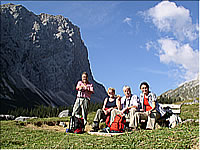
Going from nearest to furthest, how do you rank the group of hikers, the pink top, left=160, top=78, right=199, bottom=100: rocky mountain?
the group of hikers → the pink top → left=160, top=78, right=199, bottom=100: rocky mountain

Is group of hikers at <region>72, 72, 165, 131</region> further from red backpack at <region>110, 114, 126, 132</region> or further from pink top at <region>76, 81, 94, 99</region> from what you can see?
pink top at <region>76, 81, 94, 99</region>

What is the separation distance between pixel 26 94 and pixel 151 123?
146965 millimetres

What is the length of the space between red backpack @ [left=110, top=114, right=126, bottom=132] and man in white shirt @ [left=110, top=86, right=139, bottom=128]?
198mm

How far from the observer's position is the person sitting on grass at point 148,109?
8039 millimetres

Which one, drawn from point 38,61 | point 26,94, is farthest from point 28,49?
point 26,94

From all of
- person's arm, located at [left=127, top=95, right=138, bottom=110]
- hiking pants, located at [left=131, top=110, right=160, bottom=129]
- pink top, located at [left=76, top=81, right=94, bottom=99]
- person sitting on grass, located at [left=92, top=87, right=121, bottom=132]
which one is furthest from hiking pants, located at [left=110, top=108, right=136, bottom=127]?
pink top, located at [left=76, top=81, right=94, bottom=99]

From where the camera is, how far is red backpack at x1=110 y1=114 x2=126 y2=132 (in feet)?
26.9

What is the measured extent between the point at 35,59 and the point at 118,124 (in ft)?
558

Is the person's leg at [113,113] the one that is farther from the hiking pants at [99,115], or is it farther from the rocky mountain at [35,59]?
the rocky mountain at [35,59]

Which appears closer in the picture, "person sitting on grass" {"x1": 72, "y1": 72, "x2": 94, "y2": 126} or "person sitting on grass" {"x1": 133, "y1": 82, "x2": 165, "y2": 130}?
"person sitting on grass" {"x1": 133, "y1": 82, "x2": 165, "y2": 130}

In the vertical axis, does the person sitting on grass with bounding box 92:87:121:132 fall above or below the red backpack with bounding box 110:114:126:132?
above

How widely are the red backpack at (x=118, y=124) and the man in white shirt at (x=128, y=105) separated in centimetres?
20

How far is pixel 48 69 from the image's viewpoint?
17412 cm

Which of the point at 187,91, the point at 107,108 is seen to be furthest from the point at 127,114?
the point at 187,91
